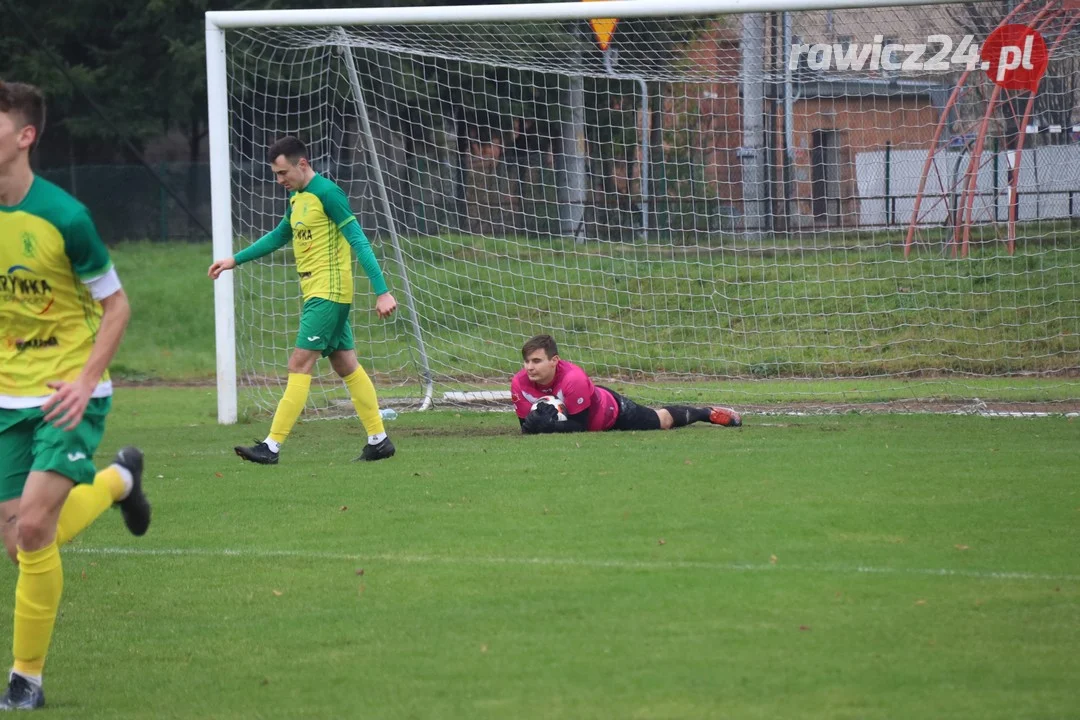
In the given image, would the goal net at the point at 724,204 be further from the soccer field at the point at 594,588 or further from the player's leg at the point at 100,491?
the player's leg at the point at 100,491

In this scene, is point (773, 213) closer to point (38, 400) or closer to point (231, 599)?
point (231, 599)

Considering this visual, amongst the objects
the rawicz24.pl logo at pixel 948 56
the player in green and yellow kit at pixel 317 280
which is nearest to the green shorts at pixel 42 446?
the player in green and yellow kit at pixel 317 280

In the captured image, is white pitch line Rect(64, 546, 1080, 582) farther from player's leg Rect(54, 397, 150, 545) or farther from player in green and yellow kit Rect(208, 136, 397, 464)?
player in green and yellow kit Rect(208, 136, 397, 464)

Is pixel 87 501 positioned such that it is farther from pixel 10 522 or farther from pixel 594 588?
pixel 594 588

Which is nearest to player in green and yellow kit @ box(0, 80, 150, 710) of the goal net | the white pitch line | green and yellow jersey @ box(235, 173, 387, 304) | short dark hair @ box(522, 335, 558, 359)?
the white pitch line

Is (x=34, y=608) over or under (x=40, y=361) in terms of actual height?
under

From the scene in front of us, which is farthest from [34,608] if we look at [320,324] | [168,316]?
[168,316]

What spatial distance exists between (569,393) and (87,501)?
566 centimetres

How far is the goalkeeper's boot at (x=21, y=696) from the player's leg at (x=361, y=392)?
16.1ft

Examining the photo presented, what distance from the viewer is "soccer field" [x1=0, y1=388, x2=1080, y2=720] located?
428cm

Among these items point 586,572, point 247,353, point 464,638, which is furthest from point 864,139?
point 464,638

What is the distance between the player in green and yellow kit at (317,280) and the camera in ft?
29.9

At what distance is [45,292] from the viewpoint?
4.51 meters

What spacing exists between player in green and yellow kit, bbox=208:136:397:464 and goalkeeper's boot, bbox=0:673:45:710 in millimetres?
4598
